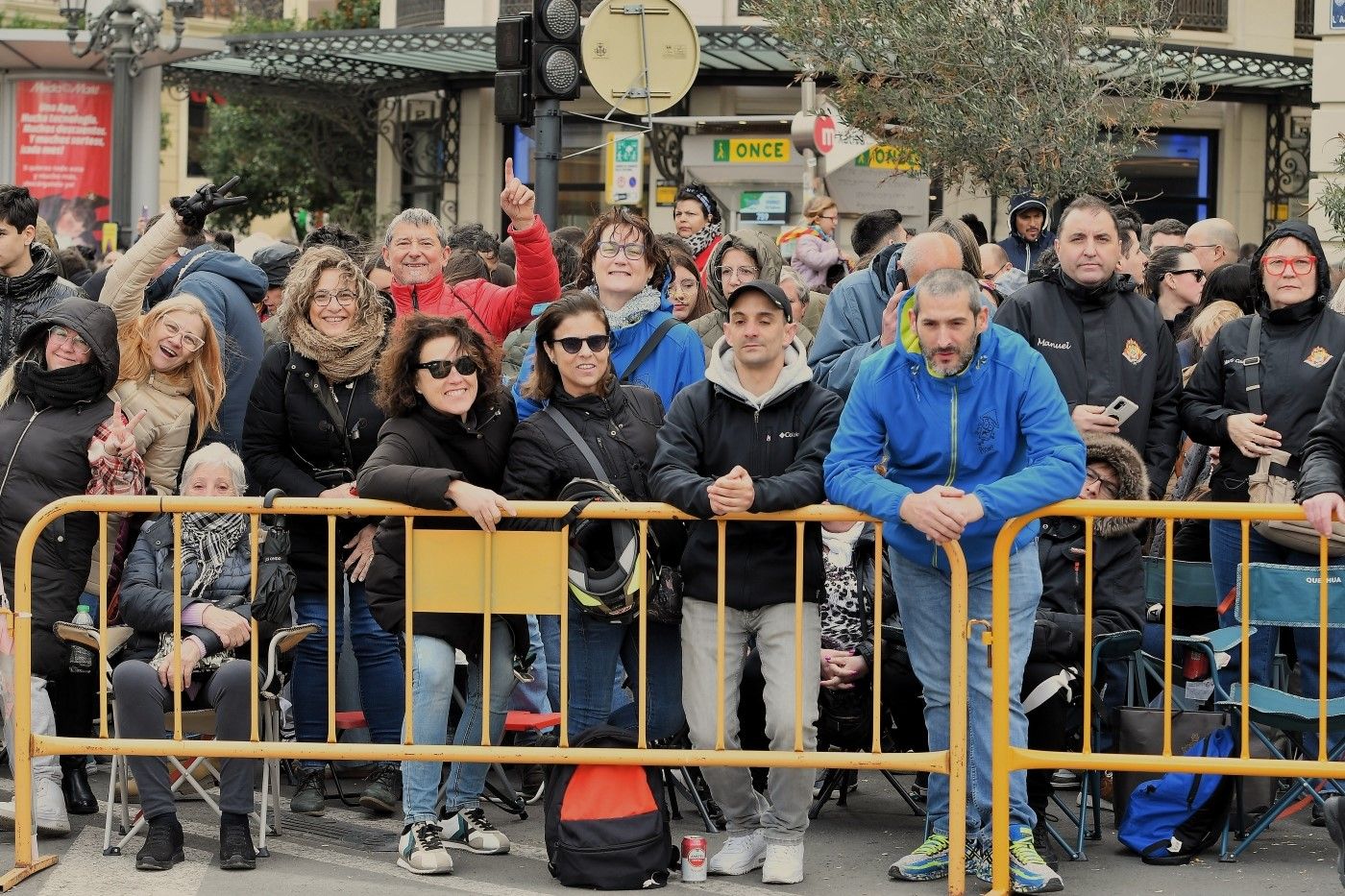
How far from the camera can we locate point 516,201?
7.75 meters

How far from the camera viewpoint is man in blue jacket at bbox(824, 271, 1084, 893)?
6184mm

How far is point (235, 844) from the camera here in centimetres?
654

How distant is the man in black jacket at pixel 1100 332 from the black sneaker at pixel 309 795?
3.30m

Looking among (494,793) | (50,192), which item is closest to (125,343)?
(494,793)

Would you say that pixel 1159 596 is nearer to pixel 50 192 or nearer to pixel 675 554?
pixel 675 554

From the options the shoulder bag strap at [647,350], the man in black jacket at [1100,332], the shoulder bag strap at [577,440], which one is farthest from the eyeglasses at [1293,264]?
the shoulder bag strap at [577,440]

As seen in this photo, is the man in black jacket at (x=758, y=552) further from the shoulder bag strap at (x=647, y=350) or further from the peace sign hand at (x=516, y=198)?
the peace sign hand at (x=516, y=198)

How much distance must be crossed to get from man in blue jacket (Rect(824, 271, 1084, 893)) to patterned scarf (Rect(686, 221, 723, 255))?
157 inches

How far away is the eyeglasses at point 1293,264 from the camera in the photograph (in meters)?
7.43

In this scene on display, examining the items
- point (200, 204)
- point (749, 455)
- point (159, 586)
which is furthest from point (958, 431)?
point (200, 204)

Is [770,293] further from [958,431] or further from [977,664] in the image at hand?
[977,664]

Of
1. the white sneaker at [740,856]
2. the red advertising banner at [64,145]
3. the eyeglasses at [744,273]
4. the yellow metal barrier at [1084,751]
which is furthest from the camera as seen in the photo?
the red advertising banner at [64,145]

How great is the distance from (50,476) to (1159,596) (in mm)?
4374

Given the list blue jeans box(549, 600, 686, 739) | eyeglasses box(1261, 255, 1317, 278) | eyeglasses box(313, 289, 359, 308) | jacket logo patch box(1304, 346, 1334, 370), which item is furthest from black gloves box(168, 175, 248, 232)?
jacket logo patch box(1304, 346, 1334, 370)
